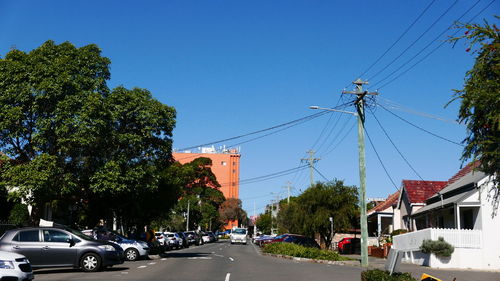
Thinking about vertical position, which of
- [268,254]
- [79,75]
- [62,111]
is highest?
[79,75]

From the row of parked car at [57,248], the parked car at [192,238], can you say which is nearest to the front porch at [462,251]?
the row of parked car at [57,248]

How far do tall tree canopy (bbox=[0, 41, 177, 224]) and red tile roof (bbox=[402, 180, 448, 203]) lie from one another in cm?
1936

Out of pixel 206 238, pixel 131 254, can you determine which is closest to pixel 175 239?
pixel 131 254

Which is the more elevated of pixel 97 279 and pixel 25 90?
pixel 25 90

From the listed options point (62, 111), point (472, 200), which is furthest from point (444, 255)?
point (62, 111)

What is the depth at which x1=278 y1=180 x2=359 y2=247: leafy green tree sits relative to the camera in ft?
134

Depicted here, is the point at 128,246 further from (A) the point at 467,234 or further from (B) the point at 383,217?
(B) the point at 383,217

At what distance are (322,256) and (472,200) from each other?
26.8ft

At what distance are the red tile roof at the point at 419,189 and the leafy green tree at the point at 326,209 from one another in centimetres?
465

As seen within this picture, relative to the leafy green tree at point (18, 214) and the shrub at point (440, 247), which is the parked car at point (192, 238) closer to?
the leafy green tree at point (18, 214)

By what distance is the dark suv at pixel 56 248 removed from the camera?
17594 mm

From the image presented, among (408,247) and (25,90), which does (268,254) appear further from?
(25,90)

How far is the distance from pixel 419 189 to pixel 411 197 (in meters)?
1.45

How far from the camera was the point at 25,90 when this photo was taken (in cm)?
2269
